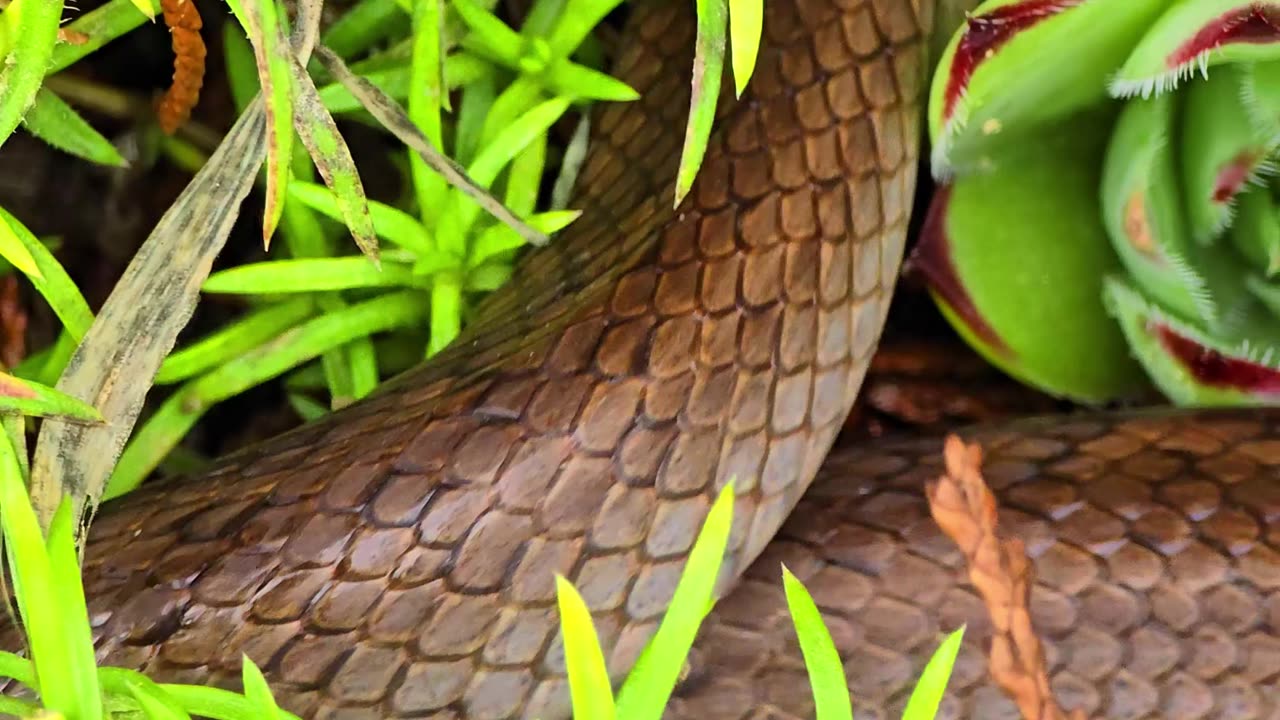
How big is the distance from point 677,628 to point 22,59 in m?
0.40

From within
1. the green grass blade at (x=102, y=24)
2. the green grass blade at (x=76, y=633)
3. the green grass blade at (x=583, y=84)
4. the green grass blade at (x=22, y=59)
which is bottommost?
the green grass blade at (x=76, y=633)

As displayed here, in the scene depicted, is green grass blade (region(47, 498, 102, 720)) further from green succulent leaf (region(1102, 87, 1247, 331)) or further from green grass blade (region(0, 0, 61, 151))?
green succulent leaf (region(1102, 87, 1247, 331))

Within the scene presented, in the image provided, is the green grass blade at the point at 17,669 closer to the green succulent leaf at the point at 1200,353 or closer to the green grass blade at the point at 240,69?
the green grass blade at the point at 240,69

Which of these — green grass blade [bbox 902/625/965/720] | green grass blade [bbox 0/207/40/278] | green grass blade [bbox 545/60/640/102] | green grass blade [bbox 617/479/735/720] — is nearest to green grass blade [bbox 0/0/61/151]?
green grass blade [bbox 0/207/40/278]

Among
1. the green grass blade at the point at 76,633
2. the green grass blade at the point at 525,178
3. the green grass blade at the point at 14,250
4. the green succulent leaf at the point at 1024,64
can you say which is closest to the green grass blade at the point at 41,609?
the green grass blade at the point at 76,633

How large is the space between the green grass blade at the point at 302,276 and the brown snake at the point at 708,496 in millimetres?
64

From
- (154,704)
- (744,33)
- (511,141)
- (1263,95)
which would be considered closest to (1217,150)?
(1263,95)

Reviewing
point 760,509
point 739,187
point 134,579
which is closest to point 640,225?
point 739,187

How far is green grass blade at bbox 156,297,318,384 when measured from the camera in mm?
657

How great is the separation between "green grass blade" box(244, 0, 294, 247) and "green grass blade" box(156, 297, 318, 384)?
163mm

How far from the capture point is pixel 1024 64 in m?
0.61

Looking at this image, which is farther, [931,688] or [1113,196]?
[1113,196]

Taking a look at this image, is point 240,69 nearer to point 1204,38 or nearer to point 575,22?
point 575,22

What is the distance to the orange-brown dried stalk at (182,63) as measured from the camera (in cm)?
62
